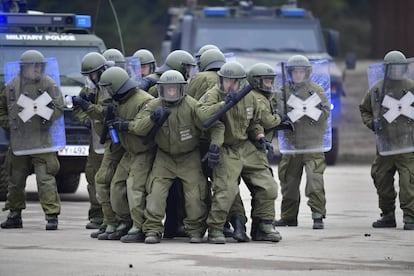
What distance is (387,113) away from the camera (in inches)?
577

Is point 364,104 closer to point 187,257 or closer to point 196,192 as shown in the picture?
point 196,192

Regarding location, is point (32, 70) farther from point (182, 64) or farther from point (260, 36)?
point (260, 36)

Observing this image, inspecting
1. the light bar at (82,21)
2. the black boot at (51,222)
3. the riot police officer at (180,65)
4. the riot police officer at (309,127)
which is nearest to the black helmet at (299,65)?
the riot police officer at (309,127)

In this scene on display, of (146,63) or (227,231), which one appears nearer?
(227,231)

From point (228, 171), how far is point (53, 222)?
2.22 m

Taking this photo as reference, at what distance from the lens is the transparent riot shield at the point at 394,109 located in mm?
14602

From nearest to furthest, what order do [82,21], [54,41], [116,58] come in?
[116,58] < [54,41] < [82,21]

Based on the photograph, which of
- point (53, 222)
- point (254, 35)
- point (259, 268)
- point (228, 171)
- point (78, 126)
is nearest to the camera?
point (259, 268)

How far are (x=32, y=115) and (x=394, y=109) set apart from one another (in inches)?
152

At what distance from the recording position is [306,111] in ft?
47.5

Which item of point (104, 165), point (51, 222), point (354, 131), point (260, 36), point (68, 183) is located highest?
point (104, 165)

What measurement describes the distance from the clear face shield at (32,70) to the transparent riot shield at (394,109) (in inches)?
141

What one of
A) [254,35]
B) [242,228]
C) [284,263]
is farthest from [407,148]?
[254,35]

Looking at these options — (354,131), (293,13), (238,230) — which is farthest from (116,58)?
(354,131)
